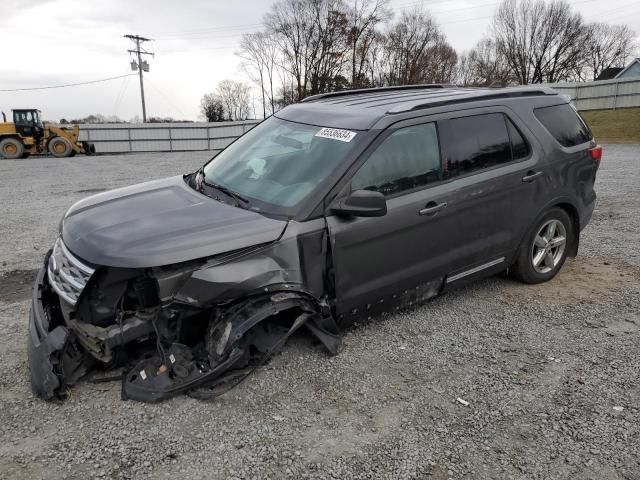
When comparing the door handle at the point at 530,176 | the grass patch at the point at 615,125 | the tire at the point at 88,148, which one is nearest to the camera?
the door handle at the point at 530,176

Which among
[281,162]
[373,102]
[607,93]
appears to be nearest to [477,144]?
[373,102]

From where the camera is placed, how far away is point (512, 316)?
412 cm

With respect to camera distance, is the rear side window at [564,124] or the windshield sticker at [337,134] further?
the rear side window at [564,124]

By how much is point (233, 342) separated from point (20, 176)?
15.1m

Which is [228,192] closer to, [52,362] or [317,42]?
[52,362]

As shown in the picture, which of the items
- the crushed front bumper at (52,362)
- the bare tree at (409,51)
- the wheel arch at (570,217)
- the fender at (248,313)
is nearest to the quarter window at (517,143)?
the wheel arch at (570,217)

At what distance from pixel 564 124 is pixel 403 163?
2.06 m

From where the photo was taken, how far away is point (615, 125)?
27.2 m

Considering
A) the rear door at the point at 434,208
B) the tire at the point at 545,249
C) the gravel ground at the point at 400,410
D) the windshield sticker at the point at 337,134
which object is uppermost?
the windshield sticker at the point at 337,134

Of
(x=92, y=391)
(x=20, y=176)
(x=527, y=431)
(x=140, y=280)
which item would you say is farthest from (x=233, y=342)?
(x=20, y=176)

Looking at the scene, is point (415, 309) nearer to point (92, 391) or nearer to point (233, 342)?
point (233, 342)

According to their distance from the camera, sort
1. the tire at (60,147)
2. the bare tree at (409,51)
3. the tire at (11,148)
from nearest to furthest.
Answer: the tire at (11,148), the tire at (60,147), the bare tree at (409,51)

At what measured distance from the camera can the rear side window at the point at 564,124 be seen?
4.52 meters

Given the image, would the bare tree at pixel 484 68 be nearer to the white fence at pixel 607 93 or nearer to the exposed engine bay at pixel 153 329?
the white fence at pixel 607 93
